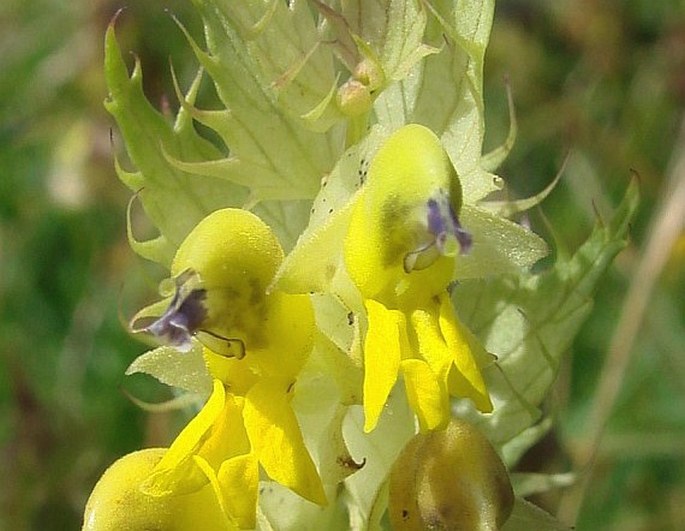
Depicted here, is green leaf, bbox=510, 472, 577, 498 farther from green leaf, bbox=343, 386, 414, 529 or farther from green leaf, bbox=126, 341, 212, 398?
green leaf, bbox=126, 341, 212, 398

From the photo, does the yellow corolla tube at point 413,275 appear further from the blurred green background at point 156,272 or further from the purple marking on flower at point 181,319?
the blurred green background at point 156,272

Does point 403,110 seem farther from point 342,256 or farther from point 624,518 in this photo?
point 624,518

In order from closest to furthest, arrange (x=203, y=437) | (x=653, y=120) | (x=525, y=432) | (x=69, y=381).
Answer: (x=203, y=437) < (x=525, y=432) < (x=69, y=381) < (x=653, y=120)

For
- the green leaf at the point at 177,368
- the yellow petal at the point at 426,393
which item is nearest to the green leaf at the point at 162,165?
the green leaf at the point at 177,368

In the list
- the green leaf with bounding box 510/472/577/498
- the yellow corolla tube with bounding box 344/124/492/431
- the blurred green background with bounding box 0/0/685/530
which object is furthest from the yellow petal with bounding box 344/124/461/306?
the blurred green background with bounding box 0/0/685/530

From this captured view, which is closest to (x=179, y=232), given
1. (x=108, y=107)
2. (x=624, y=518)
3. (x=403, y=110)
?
(x=108, y=107)

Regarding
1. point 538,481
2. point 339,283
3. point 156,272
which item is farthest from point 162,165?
point 156,272
